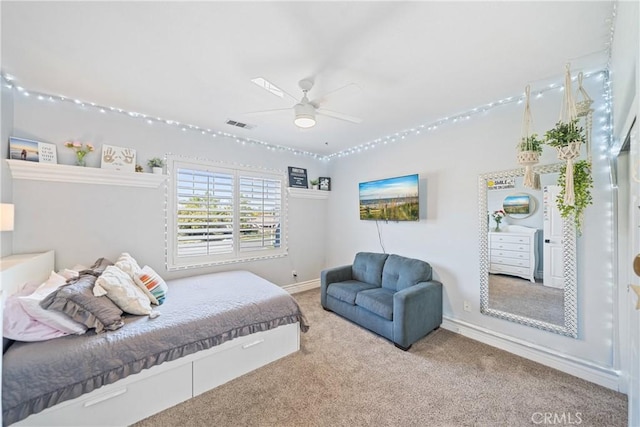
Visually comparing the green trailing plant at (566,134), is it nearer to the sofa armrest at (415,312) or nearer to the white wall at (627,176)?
the white wall at (627,176)

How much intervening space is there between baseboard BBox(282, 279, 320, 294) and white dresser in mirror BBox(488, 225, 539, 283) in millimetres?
2945

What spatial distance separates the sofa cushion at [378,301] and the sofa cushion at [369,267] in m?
0.32

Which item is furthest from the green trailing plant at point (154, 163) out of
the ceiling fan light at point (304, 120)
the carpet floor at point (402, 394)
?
the carpet floor at point (402, 394)

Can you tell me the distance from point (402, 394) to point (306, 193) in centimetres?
332

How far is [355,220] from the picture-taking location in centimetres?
431

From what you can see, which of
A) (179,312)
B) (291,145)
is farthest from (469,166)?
(179,312)

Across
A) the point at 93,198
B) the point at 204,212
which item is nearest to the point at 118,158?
the point at 93,198

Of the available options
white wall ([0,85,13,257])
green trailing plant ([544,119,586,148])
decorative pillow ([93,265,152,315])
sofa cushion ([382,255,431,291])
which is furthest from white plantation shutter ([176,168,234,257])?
green trailing plant ([544,119,586,148])

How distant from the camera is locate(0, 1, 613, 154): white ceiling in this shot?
1.47 meters

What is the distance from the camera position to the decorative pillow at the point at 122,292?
1.90 m

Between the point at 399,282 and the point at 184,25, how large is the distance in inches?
128

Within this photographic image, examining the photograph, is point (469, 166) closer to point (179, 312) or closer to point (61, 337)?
point (179, 312)

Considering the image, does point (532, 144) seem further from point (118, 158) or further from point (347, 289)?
point (118, 158)

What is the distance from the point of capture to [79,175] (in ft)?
8.52
